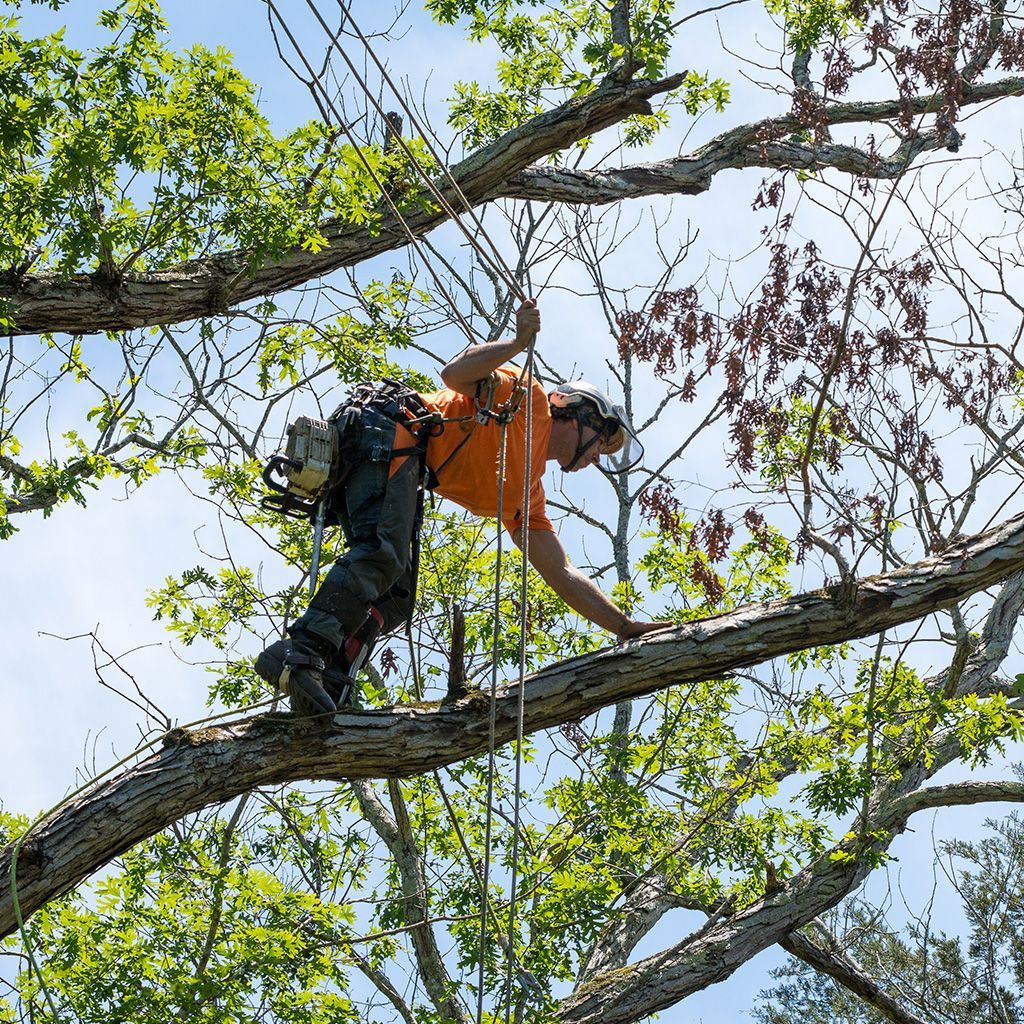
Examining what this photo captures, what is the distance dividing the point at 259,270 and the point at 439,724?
10.9 feet

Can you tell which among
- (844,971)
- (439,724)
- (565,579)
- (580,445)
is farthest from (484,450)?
(844,971)

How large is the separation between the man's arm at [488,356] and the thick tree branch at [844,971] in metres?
4.21

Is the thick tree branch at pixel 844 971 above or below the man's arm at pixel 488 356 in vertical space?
below

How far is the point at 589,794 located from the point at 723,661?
3.22 m

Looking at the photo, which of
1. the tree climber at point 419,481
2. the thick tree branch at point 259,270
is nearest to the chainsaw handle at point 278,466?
the tree climber at point 419,481

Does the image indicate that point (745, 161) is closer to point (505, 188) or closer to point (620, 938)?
point (505, 188)

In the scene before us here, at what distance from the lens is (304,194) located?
7527 millimetres

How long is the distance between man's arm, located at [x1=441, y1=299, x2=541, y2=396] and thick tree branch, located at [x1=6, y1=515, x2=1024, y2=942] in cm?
107

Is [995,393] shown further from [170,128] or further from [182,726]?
[182,726]

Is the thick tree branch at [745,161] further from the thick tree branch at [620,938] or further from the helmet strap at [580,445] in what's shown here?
the thick tree branch at [620,938]

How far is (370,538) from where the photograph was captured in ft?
16.6

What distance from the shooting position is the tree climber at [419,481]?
4.86 m

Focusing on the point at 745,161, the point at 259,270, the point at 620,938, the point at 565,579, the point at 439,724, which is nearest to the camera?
the point at 439,724

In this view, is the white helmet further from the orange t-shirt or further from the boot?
the boot
